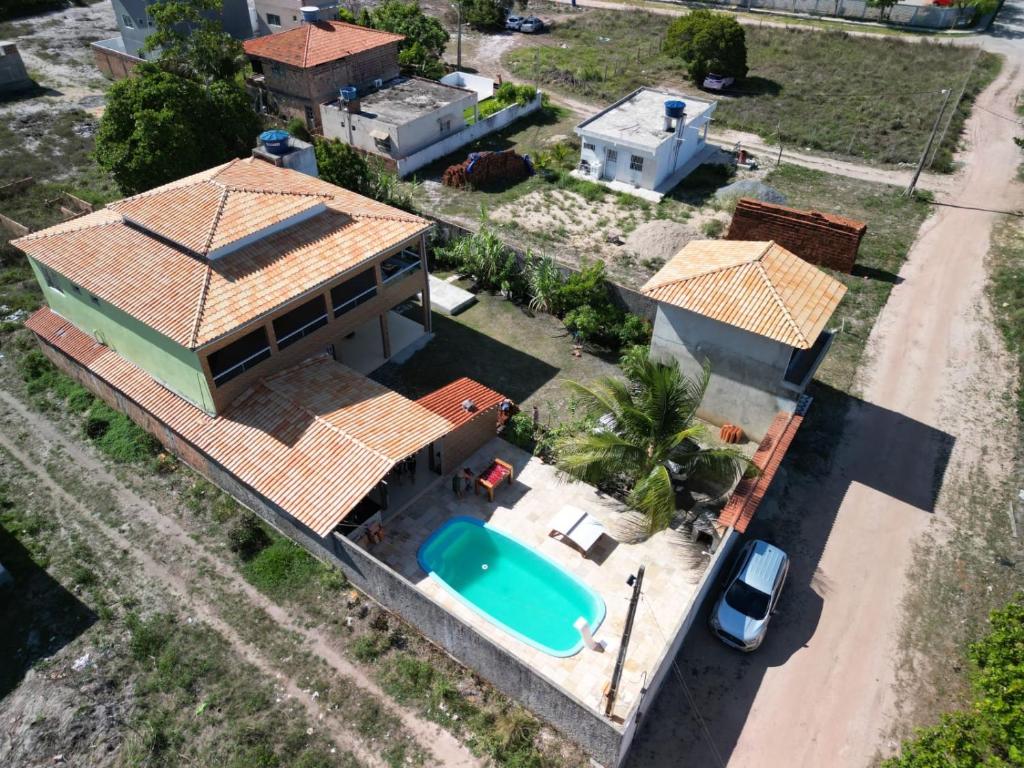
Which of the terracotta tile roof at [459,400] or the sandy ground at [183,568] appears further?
the terracotta tile roof at [459,400]

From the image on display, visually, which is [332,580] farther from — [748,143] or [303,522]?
[748,143]

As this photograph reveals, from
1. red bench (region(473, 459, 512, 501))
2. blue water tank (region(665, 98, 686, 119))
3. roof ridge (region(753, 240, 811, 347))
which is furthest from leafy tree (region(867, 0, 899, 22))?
red bench (region(473, 459, 512, 501))

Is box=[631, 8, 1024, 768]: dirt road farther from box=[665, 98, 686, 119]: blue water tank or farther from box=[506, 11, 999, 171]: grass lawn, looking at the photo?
box=[506, 11, 999, 171]: grass lawn

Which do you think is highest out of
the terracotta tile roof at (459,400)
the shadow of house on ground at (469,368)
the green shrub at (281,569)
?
the terracotta tile roof at (459,400)

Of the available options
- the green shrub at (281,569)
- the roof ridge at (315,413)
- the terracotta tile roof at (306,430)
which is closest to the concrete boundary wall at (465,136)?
the roof ridge at (315,413)

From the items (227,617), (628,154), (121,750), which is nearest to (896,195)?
(628,154)

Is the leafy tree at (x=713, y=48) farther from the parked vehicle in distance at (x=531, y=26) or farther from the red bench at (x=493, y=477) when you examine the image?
the red bench at (x=493, y=477)
